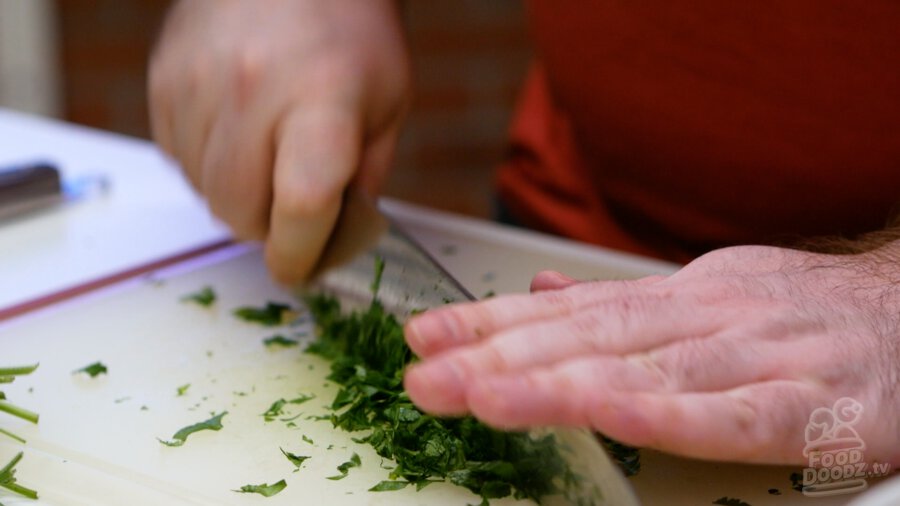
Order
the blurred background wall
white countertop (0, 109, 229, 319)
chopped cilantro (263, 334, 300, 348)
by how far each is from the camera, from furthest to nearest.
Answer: the blurred background wall < white countertop (0, 109, 229, 319) < chopped cilantro (263, 334, 300, 348)

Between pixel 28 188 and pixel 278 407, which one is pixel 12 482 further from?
pixel 28 188

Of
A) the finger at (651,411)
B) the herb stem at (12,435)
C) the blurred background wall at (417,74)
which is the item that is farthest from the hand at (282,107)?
the blurred background wall at (417,74)

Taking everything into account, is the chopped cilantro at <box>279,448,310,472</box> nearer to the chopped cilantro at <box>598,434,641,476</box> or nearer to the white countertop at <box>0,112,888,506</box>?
the white countertop at <box>0,112,888,506</box>

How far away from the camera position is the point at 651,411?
0.55 meters

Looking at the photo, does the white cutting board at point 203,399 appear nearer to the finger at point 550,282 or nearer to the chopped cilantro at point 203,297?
the chopped cilantro at point 203,297

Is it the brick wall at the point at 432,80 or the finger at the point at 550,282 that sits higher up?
the finger at the point at 550,282

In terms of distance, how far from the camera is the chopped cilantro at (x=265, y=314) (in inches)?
37.3

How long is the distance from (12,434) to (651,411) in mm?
470

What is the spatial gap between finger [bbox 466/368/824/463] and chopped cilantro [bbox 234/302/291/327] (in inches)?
17.3

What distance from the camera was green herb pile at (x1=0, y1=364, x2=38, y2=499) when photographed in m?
0.65

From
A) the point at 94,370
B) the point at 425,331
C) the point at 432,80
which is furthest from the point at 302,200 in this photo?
the point at 432,80

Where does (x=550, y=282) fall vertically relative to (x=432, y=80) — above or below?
above

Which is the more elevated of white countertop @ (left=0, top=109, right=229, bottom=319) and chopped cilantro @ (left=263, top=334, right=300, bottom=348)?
chopped cilantro @ (left=263, top=334, right=300, bottom=348)

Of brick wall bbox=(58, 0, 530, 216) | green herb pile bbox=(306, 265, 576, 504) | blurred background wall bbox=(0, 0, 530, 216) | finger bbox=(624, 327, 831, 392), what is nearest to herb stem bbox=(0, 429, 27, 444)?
green herb pile bbox=(306, 265, 576, 504)
